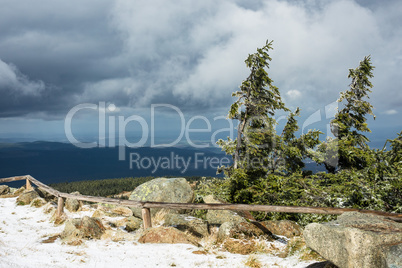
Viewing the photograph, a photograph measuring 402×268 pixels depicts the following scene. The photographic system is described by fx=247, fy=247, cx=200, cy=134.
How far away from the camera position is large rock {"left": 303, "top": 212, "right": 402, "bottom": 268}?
12.5ft

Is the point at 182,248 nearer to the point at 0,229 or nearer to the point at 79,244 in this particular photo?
the point at 79,244

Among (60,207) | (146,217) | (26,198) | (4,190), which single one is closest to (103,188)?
(4,190)

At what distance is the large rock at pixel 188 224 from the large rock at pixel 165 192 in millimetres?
4091

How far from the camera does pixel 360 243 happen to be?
3.97m

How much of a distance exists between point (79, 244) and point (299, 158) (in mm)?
17009

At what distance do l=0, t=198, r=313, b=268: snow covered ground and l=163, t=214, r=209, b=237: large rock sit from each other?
1.29m

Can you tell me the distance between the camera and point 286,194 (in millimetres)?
12984

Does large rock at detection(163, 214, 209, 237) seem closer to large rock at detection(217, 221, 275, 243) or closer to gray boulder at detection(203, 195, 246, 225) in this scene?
gray boulder at detection(203, 195, 246, 225)

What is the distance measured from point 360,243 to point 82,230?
26.1ft

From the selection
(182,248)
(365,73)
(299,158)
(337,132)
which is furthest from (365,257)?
(365,73)

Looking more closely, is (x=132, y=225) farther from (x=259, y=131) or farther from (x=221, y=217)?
(x=259, y=131)

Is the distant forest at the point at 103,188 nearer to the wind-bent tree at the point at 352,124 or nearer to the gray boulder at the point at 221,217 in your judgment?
the wind-bent tree at the point at 352,124

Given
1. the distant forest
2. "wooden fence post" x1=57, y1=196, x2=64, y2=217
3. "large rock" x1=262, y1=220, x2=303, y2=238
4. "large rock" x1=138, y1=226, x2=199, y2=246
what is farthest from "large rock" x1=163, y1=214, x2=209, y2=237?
the distant forest

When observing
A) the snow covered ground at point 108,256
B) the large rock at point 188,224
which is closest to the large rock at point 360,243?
the snow covered ground at point 108,256
